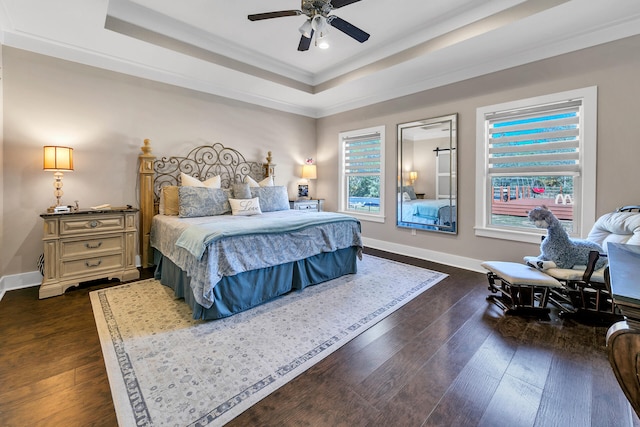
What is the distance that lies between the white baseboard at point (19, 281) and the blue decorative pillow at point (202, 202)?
1737 millimetres

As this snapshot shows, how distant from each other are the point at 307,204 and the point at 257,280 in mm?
3010

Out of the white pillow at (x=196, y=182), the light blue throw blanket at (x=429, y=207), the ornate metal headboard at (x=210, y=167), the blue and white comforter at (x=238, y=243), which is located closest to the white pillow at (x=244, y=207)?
the white pillow at (x=196, y=182)

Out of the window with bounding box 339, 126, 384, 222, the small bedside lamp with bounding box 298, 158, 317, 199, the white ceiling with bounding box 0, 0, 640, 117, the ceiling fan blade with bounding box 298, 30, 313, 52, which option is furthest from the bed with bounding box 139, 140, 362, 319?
the ceiling fan blade with bounding box 298, 30, 313, 52

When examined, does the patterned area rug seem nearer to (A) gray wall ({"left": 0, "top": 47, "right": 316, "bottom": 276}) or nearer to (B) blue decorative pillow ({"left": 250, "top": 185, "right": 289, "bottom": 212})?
(A) gray wall ({"left": 0, "top": 47, "right": 316, "bottom": 276})

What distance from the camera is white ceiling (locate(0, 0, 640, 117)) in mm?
2785

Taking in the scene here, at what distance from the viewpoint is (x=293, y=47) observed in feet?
12.9

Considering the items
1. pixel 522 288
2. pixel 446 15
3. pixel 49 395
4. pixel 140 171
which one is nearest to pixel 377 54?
pixel 446 15

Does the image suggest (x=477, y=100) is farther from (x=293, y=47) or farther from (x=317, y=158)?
(x=317, y=158)

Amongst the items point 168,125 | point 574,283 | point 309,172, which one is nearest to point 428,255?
point 574,283

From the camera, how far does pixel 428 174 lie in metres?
4.51

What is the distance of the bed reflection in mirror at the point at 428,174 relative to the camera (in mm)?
4152

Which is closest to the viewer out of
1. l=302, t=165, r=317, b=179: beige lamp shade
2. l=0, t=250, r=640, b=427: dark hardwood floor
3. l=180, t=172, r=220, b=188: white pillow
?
l=0, t=250, r=640, b=427: dark hardwood floor

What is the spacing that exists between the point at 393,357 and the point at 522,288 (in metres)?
1.55

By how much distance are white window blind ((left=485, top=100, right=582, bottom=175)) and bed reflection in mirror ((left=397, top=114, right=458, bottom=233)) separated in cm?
55
